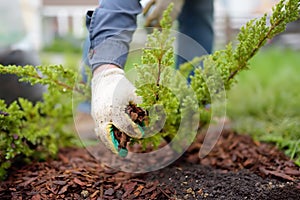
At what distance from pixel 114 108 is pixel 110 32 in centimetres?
38

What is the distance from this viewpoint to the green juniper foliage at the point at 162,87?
1.42 metres

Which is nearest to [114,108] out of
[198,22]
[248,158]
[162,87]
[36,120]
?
Result: [162,87]

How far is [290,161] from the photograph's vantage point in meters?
1.78

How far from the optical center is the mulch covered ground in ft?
4.86

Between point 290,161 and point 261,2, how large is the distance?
822cm

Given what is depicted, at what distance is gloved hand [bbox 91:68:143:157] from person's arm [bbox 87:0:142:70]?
11cm

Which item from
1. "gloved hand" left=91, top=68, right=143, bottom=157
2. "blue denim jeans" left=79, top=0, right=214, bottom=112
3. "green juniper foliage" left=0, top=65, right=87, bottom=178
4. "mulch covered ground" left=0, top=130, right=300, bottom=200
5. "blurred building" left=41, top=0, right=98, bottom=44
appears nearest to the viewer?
"gloved hand" left=91, top=68, right=143, bottom=157

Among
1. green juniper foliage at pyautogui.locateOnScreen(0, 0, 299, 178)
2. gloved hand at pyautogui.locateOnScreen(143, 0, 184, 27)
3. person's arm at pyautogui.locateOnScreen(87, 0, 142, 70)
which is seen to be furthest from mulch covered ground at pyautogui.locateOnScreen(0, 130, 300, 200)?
gloved hand at pyautogui.locateOnScreen(143, 0, 184, 27)

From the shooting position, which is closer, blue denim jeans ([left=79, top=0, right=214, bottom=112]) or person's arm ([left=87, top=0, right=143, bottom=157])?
person's arm ([left=87, top=0, right=143, bottom=157])

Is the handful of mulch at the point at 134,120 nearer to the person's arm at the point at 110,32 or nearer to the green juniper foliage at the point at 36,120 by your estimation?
the person's arm at the point at 110,32

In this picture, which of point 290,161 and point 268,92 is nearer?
point 290,161

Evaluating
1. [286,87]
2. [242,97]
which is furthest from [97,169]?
[286,87]

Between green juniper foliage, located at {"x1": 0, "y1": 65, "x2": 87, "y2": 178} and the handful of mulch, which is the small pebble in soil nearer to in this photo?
the handful of mulch

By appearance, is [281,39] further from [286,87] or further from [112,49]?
[112,49]
